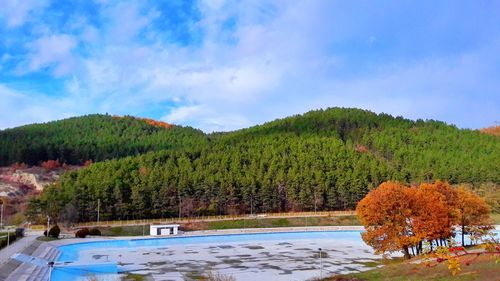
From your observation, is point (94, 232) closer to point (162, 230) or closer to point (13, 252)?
point (162, 230)

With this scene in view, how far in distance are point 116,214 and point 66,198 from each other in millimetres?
7219

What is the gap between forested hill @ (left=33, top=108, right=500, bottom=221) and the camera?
63238 mm

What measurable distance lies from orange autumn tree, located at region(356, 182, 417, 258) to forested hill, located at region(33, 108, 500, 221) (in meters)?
38.7

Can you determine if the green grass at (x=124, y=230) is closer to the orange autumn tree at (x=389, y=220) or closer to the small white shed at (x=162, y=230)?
Answer: the small white shed at (x=162, y=230)

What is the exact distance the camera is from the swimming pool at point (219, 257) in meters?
28.4

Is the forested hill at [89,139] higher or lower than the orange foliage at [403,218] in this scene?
higher

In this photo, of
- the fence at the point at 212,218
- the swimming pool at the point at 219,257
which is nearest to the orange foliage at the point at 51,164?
the fence at the point at 212,218

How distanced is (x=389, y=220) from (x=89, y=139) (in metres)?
125

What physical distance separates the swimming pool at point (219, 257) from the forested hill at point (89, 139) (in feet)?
257

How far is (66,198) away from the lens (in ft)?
193

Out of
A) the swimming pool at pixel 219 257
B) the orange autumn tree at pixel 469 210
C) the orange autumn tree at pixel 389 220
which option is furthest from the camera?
the orange autumn tree at pixel 469 210

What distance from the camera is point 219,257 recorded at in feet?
118

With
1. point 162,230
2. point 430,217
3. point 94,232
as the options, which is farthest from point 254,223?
point 430,217

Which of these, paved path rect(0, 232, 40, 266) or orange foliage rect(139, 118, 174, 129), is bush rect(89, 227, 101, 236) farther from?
orange foliage rect(139, 118, 174, 129)
